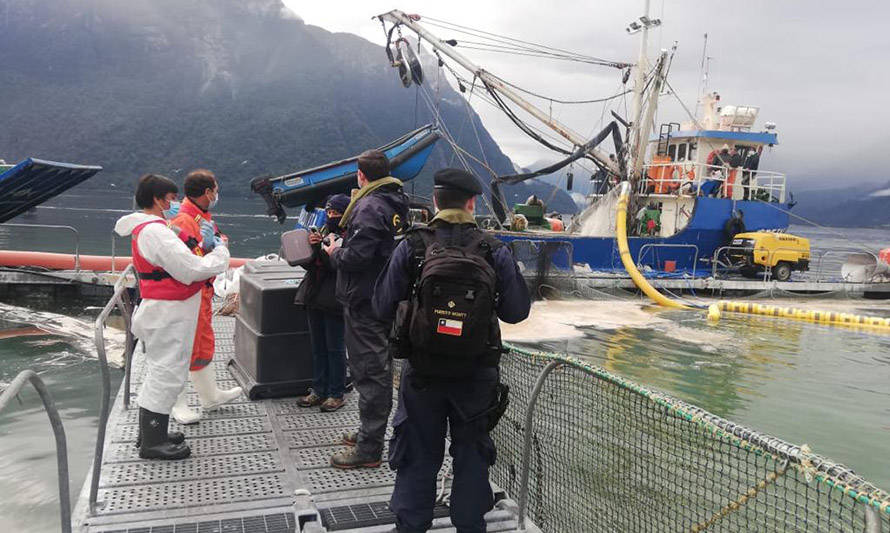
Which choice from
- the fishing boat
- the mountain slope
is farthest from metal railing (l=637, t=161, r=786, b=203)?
the mountain slope

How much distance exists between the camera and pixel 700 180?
18.4m

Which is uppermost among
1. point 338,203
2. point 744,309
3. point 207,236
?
point 338,203

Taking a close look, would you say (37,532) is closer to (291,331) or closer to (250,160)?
(291,331)

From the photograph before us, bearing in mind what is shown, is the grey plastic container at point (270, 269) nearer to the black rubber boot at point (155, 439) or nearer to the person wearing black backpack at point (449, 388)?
the black rubber boot at point (155, 439)

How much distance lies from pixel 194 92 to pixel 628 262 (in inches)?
5092

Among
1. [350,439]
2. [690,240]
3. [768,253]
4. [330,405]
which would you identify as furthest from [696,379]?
[768,253]

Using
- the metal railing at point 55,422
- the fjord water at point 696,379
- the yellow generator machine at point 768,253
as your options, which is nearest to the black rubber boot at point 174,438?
the fjord water at point 696,379

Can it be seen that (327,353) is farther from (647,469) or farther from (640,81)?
(640,81)

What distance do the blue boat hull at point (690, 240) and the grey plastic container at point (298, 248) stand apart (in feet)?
40.4

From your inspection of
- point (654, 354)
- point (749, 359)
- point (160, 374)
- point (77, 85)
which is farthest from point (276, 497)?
point (77, 85)

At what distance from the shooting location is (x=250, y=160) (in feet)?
286

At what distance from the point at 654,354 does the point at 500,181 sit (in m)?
8.29

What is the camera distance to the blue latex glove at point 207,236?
388 cm

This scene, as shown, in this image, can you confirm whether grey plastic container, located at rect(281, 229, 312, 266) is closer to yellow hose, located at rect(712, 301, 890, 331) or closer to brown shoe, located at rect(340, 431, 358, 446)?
brown shoe, located at rect(340, 431, 358, 446)
